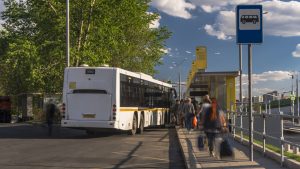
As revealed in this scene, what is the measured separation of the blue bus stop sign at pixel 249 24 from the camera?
40.6ft

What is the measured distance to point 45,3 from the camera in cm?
4038

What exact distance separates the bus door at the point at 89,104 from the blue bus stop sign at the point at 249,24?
11.7 m

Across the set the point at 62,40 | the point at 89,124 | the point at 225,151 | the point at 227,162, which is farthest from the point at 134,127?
the point at 62,40

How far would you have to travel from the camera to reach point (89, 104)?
23625mm

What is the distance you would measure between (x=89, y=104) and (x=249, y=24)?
12273 mm

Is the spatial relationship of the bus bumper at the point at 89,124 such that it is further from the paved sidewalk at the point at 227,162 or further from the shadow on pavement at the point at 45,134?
the paved sidewalk at the point at 227,162

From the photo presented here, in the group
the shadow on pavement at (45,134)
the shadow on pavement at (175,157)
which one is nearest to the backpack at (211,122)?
the shadow on pavement at (175,157)

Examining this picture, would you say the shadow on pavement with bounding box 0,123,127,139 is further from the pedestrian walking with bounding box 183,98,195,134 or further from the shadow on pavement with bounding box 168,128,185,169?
the shadow on pavement with bounding box 168,128,185,169

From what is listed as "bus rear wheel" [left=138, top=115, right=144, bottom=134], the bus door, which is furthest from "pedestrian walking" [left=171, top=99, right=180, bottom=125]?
the bus door

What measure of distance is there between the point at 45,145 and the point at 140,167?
24.4 ft

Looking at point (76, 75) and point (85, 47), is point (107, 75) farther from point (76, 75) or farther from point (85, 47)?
point (85, 47)

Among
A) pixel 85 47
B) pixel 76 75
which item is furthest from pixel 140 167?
Answer: pixel 85 47

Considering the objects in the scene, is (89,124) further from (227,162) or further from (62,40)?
(62,40)

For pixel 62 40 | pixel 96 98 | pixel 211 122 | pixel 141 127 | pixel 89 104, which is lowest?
pixel 141 127
